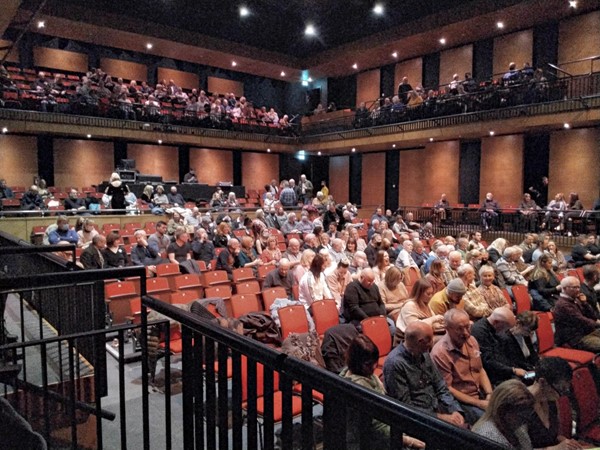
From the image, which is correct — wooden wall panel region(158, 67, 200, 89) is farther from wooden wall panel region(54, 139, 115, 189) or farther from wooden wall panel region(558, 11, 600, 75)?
→ wooden wall panel region(558, 11, 600, 75)

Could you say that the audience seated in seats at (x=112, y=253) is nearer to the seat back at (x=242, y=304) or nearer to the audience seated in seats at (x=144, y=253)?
the audience seated in seats at (x=144, y=253)

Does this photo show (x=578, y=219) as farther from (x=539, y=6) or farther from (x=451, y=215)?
(x=539, y=6)

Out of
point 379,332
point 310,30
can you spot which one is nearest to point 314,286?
point 379,332

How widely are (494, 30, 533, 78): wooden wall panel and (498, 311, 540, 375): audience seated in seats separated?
42.4ft

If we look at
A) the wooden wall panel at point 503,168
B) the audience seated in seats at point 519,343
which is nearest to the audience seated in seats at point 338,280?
the audience seated in seats at point 519,343

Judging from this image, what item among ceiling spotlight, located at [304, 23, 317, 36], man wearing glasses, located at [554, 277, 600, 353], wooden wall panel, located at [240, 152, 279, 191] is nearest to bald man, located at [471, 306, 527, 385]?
man wearing glasses, located at [554, 277, 600, 353]

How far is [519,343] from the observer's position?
4.02 metres

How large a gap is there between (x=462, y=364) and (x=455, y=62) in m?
16.2

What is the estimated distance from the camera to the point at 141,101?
52.0ft

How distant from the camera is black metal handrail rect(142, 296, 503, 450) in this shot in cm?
85

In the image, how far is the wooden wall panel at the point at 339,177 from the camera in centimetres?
2167

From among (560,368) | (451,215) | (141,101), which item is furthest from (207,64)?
(560,368)

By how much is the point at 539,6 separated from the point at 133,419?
15.2m

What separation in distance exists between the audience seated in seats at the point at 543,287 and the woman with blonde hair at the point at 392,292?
194 centimetres
